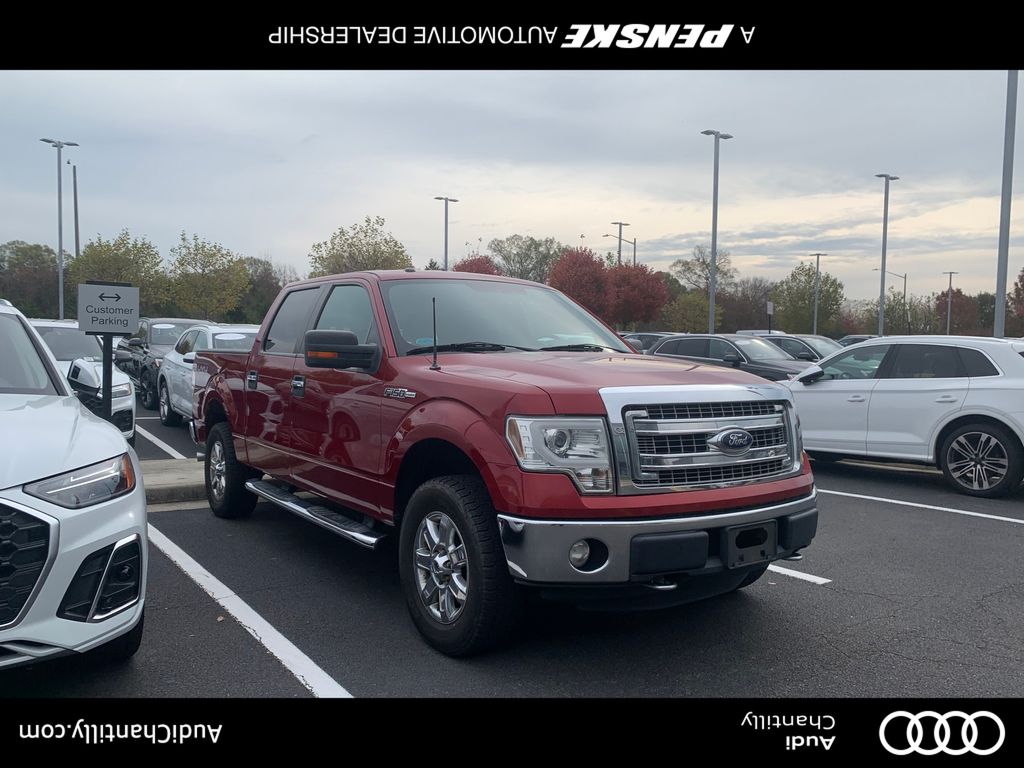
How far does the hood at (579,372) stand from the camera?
145 inches

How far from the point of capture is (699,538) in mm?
3566

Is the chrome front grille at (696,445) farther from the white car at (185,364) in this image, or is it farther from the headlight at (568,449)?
the white car at (185,364)

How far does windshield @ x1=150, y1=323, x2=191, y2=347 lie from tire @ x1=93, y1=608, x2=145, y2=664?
490 inches

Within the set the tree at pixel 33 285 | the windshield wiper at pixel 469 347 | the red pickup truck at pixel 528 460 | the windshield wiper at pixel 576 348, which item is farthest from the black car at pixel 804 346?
the tree at pixel 33 285

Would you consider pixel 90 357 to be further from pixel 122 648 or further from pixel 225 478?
pixel 122 648

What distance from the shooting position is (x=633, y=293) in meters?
47.0

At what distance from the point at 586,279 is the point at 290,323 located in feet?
Answer: 136

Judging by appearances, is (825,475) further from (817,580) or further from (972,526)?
(817,580)

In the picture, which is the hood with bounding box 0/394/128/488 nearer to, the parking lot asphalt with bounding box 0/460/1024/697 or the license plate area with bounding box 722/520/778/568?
the parking lot asphalt with bounding box 0/460/1024/697

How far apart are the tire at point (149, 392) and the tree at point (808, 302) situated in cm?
5877

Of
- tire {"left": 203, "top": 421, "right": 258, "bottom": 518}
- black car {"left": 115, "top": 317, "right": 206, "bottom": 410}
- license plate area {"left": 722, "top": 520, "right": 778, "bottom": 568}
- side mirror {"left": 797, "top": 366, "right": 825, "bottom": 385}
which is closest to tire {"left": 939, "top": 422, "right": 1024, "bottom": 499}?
side mirror {"left": 797, "top": 366, "right": 825, "bottom": 385}

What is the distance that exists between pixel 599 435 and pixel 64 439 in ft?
7.53

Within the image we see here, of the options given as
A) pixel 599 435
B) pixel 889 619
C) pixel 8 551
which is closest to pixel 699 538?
pixel 599 435
